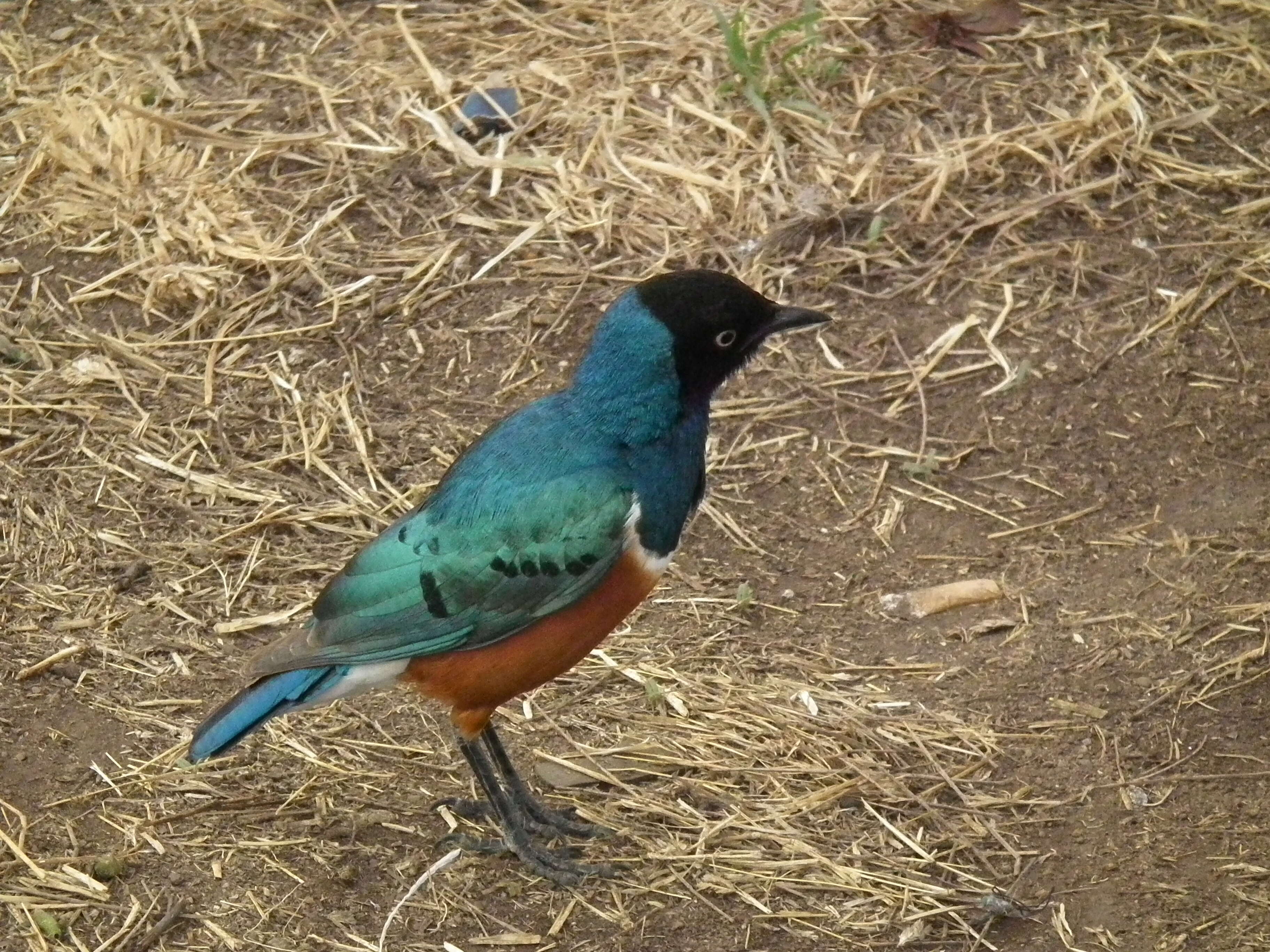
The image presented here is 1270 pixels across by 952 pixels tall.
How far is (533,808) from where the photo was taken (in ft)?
14.8

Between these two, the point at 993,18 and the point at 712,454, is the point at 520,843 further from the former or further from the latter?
the point at 993,18

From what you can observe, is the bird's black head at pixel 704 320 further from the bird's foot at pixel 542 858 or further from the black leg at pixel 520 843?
the bird's foot at pixel 542 858

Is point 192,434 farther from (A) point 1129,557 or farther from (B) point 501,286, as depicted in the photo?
(A) point 1129,557

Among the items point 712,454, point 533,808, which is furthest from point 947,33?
point 533,808

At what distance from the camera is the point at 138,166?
21.5ft

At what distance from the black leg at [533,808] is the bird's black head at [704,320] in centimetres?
116

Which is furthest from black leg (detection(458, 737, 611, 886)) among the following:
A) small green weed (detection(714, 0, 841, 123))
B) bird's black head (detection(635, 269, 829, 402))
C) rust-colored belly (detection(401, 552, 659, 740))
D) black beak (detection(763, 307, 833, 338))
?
small green weed (detection(714, 0, 841, 123))

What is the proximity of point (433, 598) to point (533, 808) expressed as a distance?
78 cm

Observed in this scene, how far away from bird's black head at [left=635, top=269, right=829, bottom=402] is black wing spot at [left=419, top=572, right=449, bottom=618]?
2.86 feet

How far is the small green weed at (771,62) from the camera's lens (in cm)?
654

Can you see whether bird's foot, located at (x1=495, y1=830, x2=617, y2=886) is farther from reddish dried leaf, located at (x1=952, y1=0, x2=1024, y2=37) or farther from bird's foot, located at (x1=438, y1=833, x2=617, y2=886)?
→ reddish dried leaf, located at (x1=952, y1=0, x2=1024, y2=37)

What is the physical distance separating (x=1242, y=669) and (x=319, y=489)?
3.20m

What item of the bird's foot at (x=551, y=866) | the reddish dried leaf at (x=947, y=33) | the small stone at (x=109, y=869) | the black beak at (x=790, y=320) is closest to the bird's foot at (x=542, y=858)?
the bird's foot at (x=551, y=866)

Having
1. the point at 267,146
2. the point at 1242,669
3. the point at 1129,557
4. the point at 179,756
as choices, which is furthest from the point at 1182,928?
the point at 267,146
